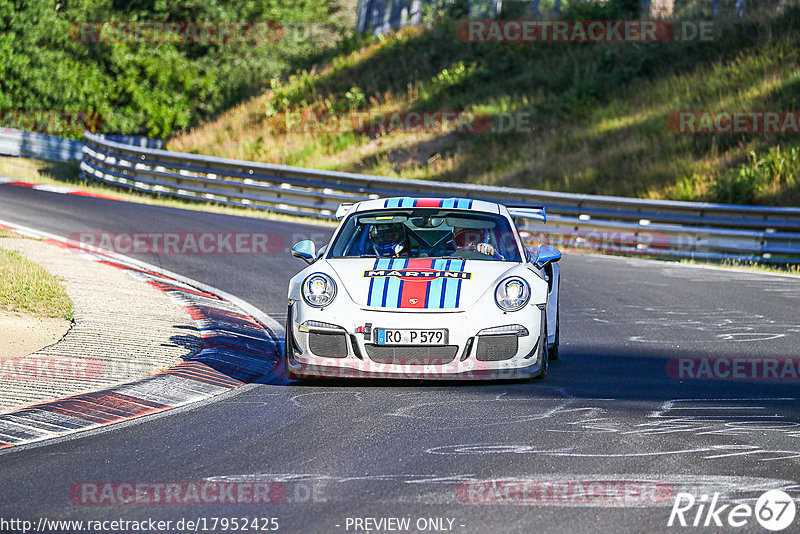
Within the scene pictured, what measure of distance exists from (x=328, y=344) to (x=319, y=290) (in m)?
0.42

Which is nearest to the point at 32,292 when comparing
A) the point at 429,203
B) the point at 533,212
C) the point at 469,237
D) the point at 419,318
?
the point at 429,203

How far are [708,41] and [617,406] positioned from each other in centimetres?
2240

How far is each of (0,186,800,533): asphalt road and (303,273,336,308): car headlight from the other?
62 cm

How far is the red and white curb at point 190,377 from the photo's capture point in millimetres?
6375

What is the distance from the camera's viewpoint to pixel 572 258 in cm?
1627

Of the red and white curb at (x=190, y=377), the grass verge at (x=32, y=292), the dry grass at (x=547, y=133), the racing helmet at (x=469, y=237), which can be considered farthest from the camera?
the dry grass at (x=547, y=133)

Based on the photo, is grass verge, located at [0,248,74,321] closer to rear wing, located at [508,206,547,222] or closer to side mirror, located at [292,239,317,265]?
side mirror, located at [292,239,317,265]

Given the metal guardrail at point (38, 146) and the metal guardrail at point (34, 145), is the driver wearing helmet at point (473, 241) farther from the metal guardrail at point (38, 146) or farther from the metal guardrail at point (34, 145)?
the metal guardrail at point (34, 145)

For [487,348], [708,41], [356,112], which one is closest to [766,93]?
[708,41]

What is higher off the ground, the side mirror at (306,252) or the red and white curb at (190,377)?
the side mirror at (306,252)

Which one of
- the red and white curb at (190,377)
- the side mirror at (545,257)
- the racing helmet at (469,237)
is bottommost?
the red and white curb at (190,377)

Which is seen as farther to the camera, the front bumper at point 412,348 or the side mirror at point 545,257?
the side mirror at point 545,257

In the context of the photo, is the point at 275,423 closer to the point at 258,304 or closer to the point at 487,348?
the point at 487,348

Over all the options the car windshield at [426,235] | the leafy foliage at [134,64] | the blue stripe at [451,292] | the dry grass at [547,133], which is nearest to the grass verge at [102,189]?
the dry grass at [547,133]
